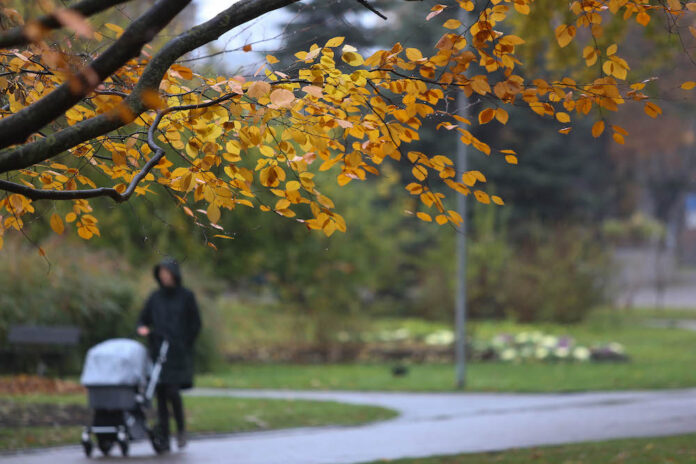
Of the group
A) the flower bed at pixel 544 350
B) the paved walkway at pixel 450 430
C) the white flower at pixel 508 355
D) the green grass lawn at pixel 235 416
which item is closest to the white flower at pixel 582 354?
the flower bed at pixel 544 350

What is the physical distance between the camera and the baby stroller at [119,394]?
30.9ft

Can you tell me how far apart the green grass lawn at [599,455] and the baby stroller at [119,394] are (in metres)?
2.55

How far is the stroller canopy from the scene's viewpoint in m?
9.41

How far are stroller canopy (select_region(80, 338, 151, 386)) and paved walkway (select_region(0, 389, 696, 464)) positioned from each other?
747mm

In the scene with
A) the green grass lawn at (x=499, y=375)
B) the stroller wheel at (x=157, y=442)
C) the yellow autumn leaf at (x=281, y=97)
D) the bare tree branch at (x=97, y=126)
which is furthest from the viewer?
the green grass lawn at (x=499, y=375)

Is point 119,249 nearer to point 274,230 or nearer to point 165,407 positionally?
point 274,230

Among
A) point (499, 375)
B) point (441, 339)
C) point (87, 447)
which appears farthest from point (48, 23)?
point (441, 339)

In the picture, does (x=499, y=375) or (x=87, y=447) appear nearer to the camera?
(x=87, y=447)

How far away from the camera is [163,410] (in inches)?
388

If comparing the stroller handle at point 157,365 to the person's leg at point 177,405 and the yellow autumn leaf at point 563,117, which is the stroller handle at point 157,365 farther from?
the yellow autumn leaf at point 563,117

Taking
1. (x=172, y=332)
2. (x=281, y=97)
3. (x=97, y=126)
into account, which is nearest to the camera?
(x=97, y=126)

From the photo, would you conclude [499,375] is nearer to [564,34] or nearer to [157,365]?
[157,365]

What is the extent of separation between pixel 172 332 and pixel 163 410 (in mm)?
775

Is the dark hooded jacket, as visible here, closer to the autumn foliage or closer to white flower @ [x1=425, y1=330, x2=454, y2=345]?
the autumn foliage
